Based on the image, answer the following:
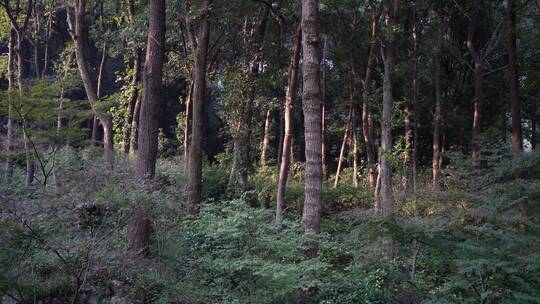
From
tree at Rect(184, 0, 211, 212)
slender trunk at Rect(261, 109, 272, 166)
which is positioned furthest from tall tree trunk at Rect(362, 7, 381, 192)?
tree at Rect(184, 0, 211, 212)

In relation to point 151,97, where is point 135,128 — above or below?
below

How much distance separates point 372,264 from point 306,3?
4610 mm

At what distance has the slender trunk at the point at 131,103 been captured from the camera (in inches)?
712

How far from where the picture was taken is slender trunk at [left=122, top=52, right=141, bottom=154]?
1808 cm

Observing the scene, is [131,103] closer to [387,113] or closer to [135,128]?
[135,128]

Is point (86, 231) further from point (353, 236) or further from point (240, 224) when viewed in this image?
point (353, 236)

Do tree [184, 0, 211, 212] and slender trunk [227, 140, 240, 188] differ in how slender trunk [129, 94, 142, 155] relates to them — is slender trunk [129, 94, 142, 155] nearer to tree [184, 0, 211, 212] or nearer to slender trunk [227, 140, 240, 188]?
slender trunk [227, 140, 240, 188]

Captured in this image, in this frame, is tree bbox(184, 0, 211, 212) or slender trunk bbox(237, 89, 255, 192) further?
slender trunk bbox(237, 89, 255, 192)

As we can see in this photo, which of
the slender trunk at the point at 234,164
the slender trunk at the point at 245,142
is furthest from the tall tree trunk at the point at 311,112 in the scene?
the slender trunk at the point at 234,164

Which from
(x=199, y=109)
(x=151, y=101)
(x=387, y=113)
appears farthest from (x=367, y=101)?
(x=151, y=101)

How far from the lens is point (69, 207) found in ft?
21.0

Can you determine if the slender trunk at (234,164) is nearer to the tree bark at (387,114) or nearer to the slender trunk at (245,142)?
the slender trunk at (245,142)

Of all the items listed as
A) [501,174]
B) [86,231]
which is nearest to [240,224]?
[86,231]

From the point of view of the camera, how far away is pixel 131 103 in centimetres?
1881
